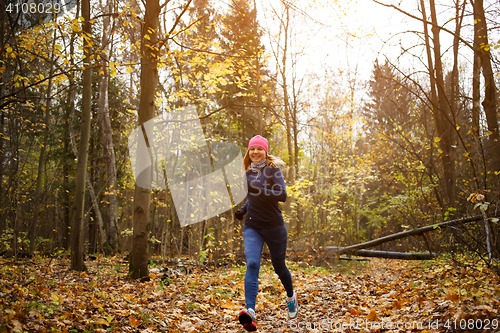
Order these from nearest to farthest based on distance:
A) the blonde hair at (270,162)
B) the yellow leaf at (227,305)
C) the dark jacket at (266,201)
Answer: the dark jacket at (266,201) < the blonde hair at (270,162) < the yellow leaf at (227,305)

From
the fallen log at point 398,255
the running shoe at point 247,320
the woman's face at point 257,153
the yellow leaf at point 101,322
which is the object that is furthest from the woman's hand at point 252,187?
the fallen log at point 398,255

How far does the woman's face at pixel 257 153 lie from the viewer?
4.10 meters

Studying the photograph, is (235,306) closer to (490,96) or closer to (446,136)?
(490,96)

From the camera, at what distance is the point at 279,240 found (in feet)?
12.6

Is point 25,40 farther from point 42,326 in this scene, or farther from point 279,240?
point 279,240

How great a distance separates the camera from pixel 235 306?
5.18 m

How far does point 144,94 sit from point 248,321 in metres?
5.14

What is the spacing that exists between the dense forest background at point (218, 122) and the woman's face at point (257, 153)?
8.79 feet

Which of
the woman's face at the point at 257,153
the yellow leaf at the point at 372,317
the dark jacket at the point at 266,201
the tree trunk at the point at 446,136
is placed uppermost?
the tree trunk at the point at 446,136

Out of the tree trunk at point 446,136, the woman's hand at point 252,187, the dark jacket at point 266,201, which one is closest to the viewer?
the dark jacket at point 266,201

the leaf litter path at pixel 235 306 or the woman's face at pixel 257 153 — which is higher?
the woman's face at pixel 257 153

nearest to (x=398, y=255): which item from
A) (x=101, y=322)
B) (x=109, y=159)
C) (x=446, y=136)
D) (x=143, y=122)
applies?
(x=446, y=136)

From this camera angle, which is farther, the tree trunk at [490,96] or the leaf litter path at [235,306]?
the tree trunk at [490,96]

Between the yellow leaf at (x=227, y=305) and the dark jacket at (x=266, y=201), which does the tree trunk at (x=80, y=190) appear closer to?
the yellow leaf at (x=227, y=305)
